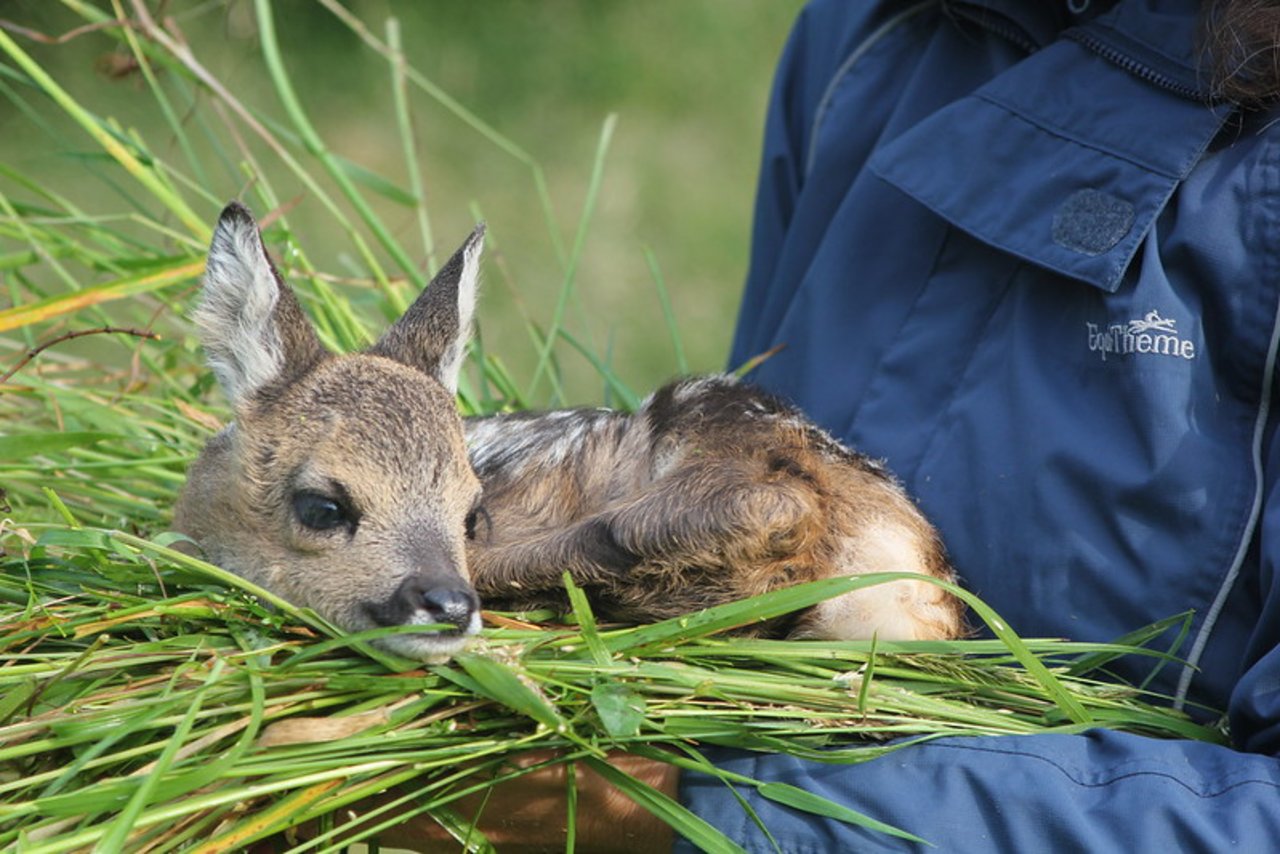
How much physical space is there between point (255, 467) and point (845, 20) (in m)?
1.93

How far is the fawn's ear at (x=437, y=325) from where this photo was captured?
3.12 m

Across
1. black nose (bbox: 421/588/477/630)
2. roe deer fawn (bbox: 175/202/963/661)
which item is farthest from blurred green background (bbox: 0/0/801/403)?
black nose (bbox: 421/588/477/630)

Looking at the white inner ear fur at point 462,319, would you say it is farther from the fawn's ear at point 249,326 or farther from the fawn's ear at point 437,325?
the fawn's ear at point 249,326

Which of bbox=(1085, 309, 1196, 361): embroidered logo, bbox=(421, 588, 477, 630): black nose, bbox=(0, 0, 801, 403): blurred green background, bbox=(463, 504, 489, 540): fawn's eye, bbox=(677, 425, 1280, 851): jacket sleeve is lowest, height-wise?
bbox=(677, 425, 1280, 851): jacket sleeve

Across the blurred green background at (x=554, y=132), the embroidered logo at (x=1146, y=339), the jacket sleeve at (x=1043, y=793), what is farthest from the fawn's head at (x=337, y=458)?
the blurred green background at (x=554, y=132)

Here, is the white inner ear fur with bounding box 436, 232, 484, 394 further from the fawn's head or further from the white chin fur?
the white chin fur

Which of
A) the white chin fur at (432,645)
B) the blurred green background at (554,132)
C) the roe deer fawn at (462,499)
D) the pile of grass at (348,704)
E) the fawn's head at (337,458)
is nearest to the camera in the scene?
the pile of grass at (348,704)

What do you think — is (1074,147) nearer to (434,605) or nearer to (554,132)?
(434,605)

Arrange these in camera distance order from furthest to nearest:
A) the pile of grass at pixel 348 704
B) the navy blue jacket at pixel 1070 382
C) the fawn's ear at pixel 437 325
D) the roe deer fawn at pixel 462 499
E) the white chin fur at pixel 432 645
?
the fawn's ear at pixel 437 325, the roe deer fawn at pixel 462 499, the navy blue jacket at pixel 1070 382, the white chin fur at pixel 432 645, the pile of grass at pixel 348 704

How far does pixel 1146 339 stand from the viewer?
2826mm

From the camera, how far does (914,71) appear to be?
3.60 metres

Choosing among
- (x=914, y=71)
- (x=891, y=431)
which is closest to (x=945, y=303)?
(x=891, y=431)

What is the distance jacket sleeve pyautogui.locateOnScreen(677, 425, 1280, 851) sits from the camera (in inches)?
93.8

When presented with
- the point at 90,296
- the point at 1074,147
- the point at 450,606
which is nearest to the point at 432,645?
the point at 450,606
